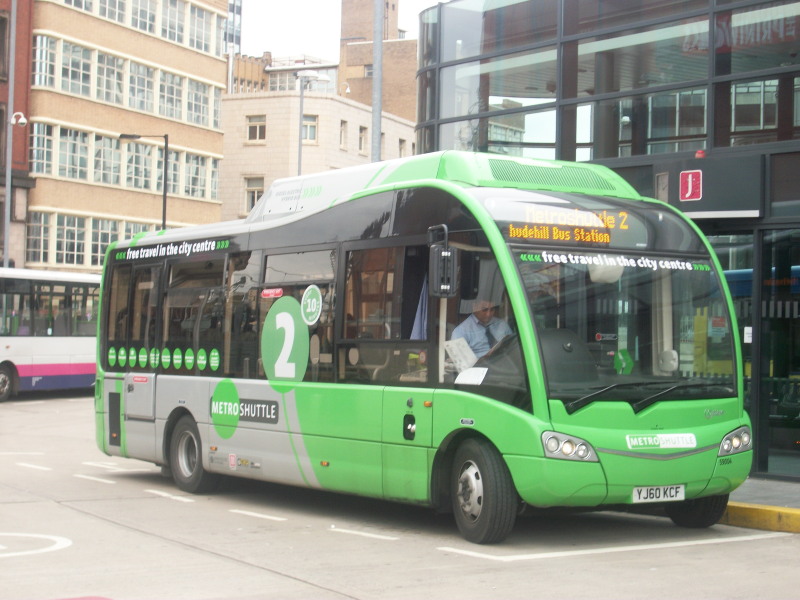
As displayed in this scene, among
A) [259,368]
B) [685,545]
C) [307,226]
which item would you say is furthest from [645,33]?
[685,545]

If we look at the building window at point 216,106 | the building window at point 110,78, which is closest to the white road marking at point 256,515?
the building window at point 110,78

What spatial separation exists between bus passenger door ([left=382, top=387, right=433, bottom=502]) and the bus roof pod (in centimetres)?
187

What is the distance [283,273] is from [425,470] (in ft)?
10.2

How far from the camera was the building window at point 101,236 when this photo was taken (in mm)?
52338

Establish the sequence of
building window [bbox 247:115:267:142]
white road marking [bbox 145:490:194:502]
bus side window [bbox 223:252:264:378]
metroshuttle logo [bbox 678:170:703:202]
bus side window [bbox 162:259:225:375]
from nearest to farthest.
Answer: bus side window [bbox 223:252:264:378] < white road marking [bbox 145:490:194:502] < bus side window [bbox 162:259:225:375] < metroshuttle logo [bbox 678:170:703:202] < building window [bbox 247:115:267:142]

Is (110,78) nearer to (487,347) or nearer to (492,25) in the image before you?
(492,25)

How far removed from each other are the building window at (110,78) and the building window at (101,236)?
529 centimetres

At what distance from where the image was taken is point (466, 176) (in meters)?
10.4

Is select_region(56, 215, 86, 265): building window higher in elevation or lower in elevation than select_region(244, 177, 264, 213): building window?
lower

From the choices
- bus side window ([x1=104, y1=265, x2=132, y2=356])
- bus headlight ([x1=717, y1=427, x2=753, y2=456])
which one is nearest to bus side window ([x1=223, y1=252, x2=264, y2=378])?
bus side window ([x1=104, y1=265, x2=132, y2=356])

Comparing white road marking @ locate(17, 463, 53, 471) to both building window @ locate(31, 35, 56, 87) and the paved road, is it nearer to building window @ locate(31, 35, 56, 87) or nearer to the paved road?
the paved road

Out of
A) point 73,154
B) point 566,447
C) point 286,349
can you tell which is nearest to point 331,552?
point 566,447

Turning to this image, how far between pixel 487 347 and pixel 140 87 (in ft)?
158

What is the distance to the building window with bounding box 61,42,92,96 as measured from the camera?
5047cm
